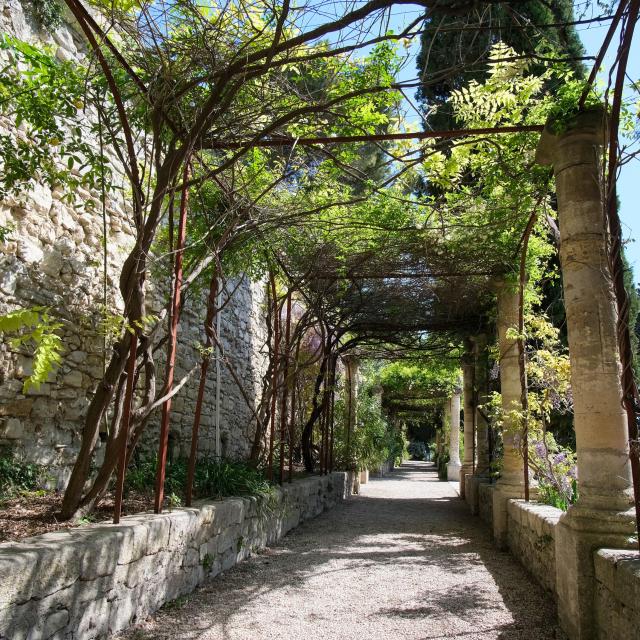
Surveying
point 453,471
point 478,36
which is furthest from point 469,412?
point 453,471

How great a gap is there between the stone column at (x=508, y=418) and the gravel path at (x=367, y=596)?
0.42 metres

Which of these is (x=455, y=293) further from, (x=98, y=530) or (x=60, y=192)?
(x=98, y=530)

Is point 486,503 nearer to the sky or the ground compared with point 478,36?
nearer to the ground

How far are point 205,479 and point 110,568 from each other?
216 cm

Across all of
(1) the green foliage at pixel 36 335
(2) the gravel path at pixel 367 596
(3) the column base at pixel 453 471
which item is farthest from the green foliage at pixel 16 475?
(3) the column base at pixel 453 471

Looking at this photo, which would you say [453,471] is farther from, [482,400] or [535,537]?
[535,537]

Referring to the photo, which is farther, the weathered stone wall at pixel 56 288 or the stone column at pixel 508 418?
the stone column at pixel 508 418

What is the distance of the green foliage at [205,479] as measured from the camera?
4.49 meters

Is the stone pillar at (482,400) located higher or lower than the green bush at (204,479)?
higher

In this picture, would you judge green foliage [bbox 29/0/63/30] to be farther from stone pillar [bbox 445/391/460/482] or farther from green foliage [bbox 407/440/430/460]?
green foliage [bbox 407/440/430/460]

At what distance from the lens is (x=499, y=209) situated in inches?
201

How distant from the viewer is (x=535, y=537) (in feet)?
14.1

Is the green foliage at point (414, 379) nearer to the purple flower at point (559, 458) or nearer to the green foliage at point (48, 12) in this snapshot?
the purple flower at point (559, 458)

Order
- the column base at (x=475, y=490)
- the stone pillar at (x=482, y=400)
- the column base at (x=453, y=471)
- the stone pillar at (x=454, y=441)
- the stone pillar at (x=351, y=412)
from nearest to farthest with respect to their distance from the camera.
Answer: the column base at (x=475, y=490), the stone pillar at (x=482, y=400), the stone pillar at (x=351, y=412), the stone pillar at (x=454, y=441), the column base at (x=453, y=471)
